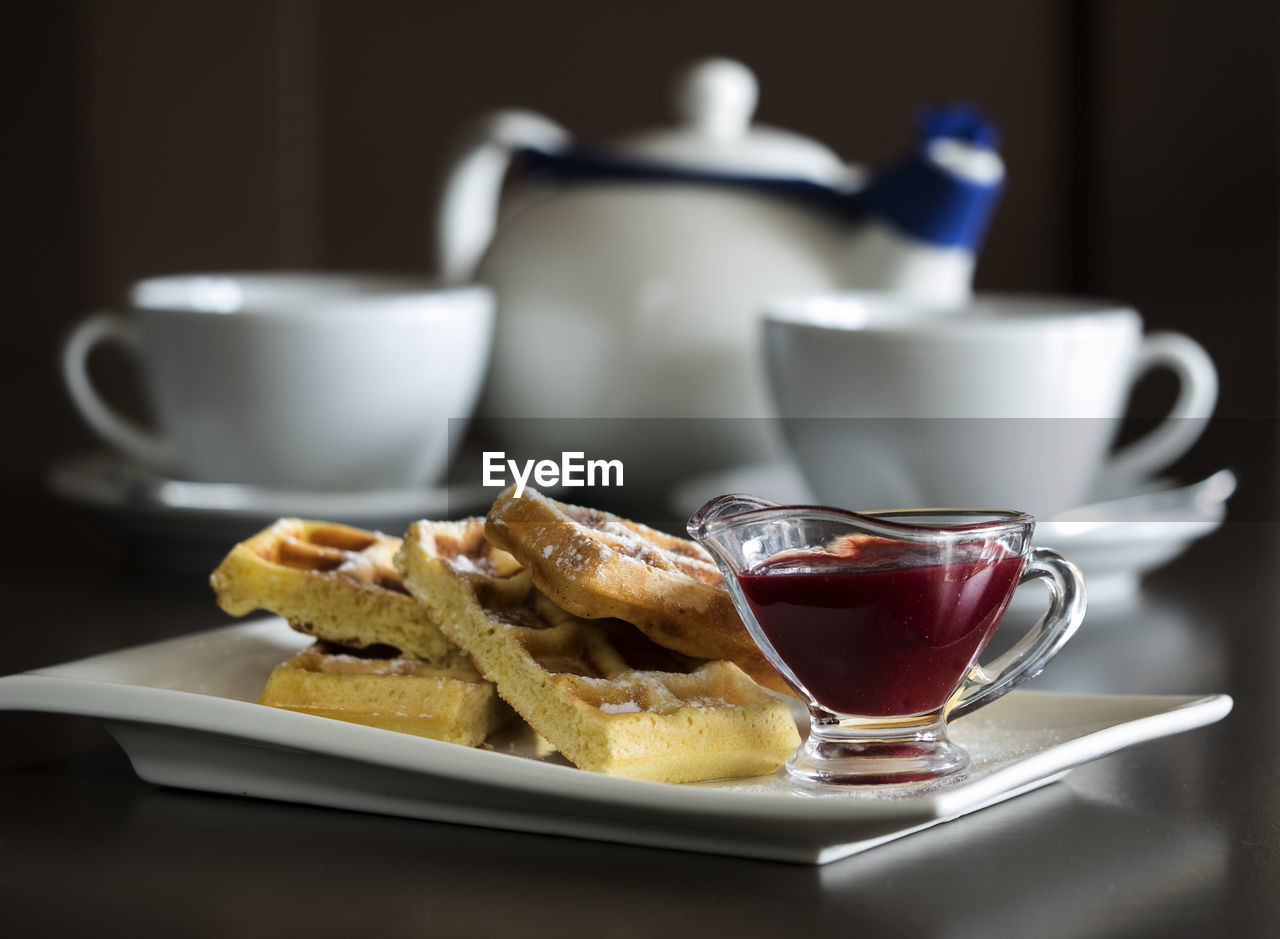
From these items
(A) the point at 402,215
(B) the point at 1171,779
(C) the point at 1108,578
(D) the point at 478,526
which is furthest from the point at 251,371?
(A) the point at 402,215

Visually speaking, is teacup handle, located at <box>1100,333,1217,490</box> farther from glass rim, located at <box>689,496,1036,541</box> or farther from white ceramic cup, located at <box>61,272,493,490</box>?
glass rim, located at <box>689,496,1036,541</box>

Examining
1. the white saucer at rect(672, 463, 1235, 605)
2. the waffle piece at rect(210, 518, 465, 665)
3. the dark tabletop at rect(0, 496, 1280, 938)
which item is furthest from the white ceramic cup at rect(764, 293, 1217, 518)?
the waffle piece at rect(210, 518, 465, 665)

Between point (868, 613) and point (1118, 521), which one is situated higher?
point (868, 613)

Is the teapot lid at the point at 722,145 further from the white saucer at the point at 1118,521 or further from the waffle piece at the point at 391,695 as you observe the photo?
the waffle piece at the point at 391,695

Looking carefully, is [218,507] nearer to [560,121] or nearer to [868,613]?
[868,613]

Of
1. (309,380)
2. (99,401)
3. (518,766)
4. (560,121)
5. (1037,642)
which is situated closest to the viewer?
(518,766)

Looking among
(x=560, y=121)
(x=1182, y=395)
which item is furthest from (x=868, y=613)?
(x=560, y=121)

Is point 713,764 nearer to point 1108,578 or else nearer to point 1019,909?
point 1019,909
